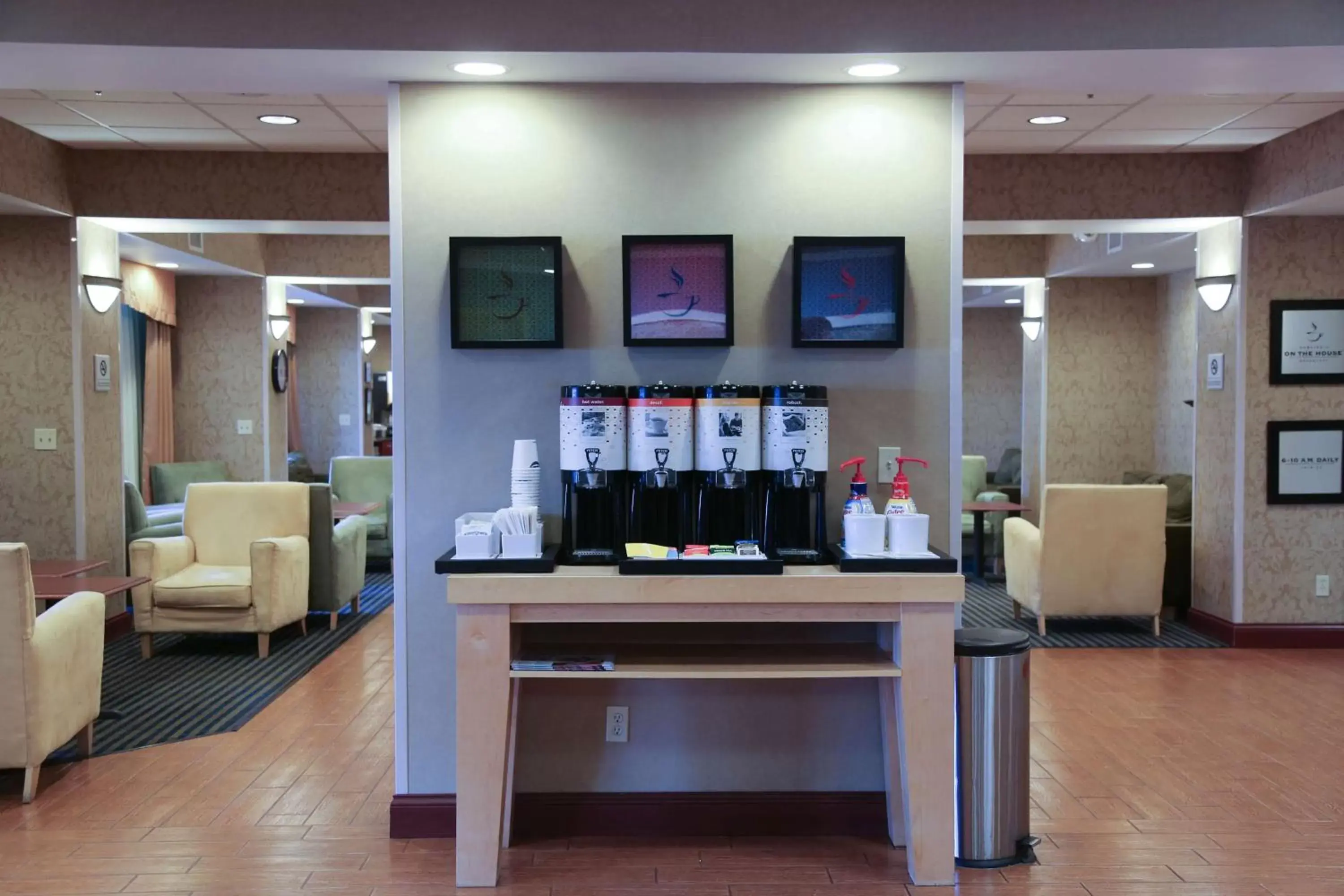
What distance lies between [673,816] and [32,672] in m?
2.21

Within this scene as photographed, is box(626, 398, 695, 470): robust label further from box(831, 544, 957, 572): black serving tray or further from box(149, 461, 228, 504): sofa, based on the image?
box(149, 461, 228, 504): sofa

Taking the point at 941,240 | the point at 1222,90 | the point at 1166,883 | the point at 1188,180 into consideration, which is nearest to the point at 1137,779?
the point at 1166,883

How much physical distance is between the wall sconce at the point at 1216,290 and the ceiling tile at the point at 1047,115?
143 cm

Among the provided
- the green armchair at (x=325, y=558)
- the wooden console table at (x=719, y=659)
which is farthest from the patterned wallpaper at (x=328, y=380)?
the wooden console table at (x=719, y=659)

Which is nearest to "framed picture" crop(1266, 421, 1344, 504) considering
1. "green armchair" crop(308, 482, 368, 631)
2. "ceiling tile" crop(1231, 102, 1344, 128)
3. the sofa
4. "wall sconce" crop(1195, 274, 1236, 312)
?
"wall sconce" crop(1195, 274, 1236, 312)

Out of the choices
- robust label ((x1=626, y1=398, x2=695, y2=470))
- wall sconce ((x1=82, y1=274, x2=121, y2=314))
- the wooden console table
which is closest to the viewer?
the wooden console table

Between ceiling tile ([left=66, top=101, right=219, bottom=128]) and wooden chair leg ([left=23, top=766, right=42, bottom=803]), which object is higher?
ceiling tile ([left=66, top=101, right=219, bottom=128])

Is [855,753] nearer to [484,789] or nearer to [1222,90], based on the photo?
[484,789]

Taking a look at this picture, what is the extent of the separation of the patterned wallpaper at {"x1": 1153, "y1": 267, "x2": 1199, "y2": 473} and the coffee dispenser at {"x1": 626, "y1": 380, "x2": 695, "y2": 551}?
6354 millimetres

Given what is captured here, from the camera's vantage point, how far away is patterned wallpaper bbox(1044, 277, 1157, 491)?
932 centimetres

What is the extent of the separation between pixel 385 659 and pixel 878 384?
359 cm

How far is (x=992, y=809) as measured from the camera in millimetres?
3402

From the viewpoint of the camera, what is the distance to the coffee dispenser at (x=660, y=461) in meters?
3.37

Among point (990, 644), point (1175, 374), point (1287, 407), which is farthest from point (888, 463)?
point (1175, 374)
